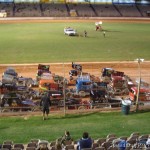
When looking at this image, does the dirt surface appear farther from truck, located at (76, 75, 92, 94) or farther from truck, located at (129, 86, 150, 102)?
truck, located at (129, 86, 150, 102)

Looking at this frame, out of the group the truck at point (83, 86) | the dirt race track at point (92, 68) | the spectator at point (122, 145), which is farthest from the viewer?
the dirt race track at point (92, 68)

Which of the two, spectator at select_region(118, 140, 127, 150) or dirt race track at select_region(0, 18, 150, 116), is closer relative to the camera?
spectator at select_region(118, 140, 127, 150)

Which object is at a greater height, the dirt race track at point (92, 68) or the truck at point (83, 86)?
the dirt race track at point (92, 68)

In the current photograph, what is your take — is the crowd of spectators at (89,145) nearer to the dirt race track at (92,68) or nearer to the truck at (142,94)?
the truck at (142,94)

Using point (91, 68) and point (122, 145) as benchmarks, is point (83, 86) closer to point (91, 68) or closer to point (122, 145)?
point (91, 68)

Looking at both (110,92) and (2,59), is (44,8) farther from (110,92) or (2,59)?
(110,92)

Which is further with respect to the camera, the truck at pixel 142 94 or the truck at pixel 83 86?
the truck at pixel 83 86


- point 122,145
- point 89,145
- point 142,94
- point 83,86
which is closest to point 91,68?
point 83,86

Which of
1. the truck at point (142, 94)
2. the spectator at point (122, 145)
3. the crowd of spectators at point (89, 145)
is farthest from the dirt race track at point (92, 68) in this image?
the spectator at point (122, 145)

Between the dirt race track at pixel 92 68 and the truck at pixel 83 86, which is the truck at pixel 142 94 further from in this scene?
the dirt race track at pixel 92 68

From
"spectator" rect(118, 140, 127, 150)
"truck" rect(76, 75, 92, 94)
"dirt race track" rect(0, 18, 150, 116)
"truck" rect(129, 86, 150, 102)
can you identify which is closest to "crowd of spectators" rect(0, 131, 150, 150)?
"spectator" rect(118, 140, 127, 150)

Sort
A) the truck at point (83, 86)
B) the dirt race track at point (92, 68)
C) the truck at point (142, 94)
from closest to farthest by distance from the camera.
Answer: the truck at point (142, 94) < the truck at point (83, 86) < the dirt race track at point (92, 68)

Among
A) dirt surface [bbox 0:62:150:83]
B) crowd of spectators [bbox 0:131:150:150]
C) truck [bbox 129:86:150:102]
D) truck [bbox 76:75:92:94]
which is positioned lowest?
crowd of spectators [bbox 0:131:150:150]

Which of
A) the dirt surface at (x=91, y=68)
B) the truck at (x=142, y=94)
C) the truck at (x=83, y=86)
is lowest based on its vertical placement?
the truck at (x=142, y=94)
